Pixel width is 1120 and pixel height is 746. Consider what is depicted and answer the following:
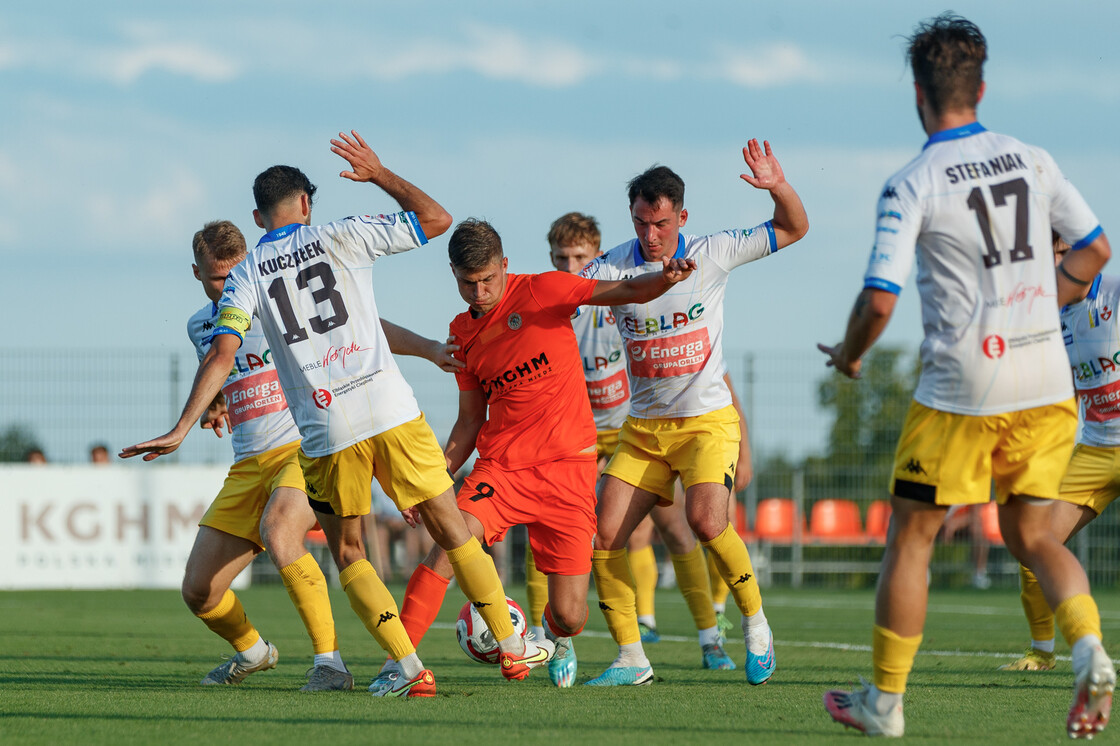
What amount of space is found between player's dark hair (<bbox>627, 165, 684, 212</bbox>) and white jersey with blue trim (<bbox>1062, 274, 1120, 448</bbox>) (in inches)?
96.7

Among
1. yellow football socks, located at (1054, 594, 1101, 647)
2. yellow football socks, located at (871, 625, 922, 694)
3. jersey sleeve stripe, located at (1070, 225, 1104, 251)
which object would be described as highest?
jersey sleeve stripe, located at (1070, 225, 1104, 251)

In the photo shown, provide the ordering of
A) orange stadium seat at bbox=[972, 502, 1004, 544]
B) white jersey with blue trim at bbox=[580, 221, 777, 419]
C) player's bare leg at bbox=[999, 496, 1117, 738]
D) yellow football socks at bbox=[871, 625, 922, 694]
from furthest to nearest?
orange stadium seat at bbox=[972, 502, 1004, 544] → white jersey with blue trim at bbox=[580, 221, 777, 419] → yellow football socks at bbox=[871, 625, 922, 694] → player's bare leg at bbox=[999, 496, 1117, 738]

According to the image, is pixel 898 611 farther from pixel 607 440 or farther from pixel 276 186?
pixel 607 440

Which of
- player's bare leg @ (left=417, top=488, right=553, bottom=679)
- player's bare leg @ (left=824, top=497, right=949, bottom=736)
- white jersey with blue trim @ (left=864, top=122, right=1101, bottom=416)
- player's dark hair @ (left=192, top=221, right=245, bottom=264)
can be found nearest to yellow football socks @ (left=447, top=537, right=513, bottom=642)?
player's bare leg @ (left=417, top=488, right=553, bottom=679)

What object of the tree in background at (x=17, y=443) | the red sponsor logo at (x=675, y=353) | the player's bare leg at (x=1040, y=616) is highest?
the red sponsor logo at (x=675, y=353)

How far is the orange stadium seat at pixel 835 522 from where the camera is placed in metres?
20.2

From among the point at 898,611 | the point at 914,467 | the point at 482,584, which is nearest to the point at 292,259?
the point at 482,584

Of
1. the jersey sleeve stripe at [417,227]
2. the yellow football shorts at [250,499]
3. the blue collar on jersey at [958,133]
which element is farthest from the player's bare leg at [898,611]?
the yellow football shorts at [250,499]

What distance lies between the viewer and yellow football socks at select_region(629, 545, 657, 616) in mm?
9461

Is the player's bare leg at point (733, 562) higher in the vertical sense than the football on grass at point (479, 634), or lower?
higher

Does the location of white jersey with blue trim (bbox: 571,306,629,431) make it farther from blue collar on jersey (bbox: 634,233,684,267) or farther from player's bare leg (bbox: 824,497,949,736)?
player's bare leg (bbox: 824,497,949,736)

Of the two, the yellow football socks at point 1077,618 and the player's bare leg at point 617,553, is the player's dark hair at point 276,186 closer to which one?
the player's bare leg at point 617,553

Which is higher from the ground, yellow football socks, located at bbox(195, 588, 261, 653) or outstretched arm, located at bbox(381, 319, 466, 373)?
outstretched arm, located at bbox(381, 319, 466, 373)

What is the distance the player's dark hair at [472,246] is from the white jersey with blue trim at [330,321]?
366 millimetres
